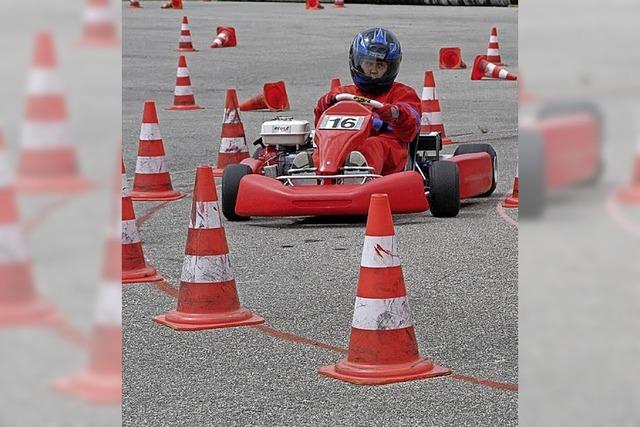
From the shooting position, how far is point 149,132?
8.85m

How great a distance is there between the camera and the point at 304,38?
2400cm

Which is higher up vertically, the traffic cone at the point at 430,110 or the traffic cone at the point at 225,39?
the traffic cone at the point at 225,39

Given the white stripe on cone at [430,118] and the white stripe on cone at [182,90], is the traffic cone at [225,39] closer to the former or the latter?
the white stripe on cone at [182,90]

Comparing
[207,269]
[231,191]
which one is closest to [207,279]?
[207,269]

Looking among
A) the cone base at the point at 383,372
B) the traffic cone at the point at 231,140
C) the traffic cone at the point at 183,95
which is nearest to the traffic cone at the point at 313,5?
the traffic cone at the point at 183,95

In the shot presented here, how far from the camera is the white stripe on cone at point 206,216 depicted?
5281 millimetres

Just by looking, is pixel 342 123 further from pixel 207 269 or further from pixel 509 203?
pixel 207 269

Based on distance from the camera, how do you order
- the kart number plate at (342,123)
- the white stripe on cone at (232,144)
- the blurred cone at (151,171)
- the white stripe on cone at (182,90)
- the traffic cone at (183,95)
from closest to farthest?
the kart number plate at (342,123), the blurred cone at (151,171), the white stripe on cone at (232,144), the traffic cone at (183,95), the white stripe on cone at (182,90)
